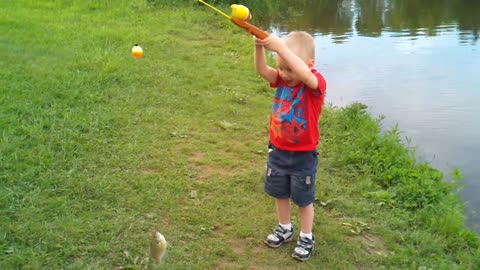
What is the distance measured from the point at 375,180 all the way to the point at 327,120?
1.44 metres

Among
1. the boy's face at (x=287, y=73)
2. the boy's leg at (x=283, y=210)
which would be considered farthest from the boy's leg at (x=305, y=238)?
the boy's face at (x=287, y=73)

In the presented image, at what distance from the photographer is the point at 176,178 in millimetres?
4129

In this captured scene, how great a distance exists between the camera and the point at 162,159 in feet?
14.5

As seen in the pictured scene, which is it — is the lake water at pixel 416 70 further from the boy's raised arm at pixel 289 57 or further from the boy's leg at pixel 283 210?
the boy's raised arm at pixel 289 57

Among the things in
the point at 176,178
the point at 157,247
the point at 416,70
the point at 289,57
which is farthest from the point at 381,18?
the point at 157,247

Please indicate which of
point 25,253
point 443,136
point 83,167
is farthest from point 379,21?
point 25,253

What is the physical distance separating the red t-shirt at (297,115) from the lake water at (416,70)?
6.69 ft

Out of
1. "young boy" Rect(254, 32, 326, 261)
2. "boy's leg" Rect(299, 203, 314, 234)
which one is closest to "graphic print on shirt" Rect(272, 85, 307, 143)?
"young boy" Rect(254, 32, 326, 261)

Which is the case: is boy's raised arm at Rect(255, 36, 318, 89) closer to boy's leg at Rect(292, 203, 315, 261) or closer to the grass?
boy's leg at Rect(292, 203, 315, 261)

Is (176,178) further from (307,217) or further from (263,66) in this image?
(263,66)

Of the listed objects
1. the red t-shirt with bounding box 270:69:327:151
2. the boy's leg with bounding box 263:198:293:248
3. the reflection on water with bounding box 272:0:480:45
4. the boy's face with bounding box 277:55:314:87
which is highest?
the boy's face with bounding box 277:55:314:87

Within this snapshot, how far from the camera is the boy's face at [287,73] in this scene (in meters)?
2.87

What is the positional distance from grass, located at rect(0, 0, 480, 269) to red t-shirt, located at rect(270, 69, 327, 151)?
769 millimetres

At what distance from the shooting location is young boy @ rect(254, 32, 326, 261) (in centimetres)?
287
